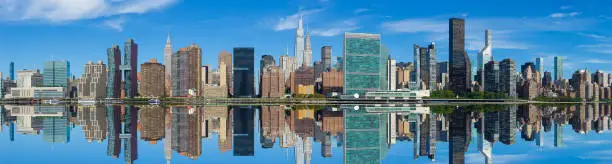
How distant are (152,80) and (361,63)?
70850 millimetres

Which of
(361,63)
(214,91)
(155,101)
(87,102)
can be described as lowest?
(87,102)

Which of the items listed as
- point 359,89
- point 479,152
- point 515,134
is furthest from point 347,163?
point 359,89

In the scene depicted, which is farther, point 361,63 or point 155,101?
point 361,63

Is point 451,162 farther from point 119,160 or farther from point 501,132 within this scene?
point 501,132

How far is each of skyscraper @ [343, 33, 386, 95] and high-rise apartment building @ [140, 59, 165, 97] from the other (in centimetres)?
6342

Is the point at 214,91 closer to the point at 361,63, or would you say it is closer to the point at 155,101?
the point at 155,101

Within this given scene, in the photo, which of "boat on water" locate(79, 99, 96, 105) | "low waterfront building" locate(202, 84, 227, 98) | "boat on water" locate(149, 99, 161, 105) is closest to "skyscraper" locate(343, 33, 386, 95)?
"low waterfront building" locate(202, 84, 227, 98)

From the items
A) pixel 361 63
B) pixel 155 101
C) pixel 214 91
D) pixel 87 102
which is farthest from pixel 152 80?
pixel 361 63

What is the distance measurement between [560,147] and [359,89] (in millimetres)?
147924

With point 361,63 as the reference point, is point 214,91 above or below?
below

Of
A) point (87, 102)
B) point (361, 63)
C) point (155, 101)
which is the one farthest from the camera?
point (361, 63)

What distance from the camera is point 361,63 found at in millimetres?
173625

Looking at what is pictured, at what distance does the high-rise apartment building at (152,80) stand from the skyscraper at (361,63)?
2497 inches

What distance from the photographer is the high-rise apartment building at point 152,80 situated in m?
193
